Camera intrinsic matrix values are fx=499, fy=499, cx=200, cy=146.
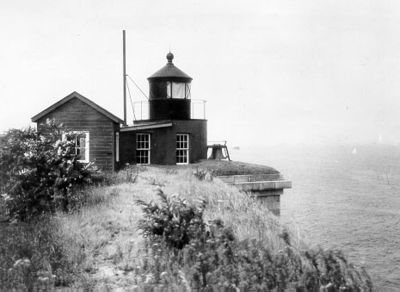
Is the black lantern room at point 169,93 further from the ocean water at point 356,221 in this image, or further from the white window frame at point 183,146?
the ocean water at point 356,221

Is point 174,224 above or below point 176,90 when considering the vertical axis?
below

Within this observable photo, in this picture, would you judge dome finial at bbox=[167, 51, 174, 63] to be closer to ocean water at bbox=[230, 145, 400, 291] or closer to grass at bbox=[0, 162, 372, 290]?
ocean water at bbox=[230, 145, 400, 291]

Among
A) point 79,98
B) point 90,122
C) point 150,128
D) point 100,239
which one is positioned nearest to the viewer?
point 100,239

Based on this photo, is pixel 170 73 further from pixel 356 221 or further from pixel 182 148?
pixel 356 221

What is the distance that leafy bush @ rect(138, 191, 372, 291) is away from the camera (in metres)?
5.96

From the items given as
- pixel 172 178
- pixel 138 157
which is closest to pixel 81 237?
pixel 172 178

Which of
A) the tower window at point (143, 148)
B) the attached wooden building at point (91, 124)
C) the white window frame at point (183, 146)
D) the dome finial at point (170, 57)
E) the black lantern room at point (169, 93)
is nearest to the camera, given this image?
the attached wooden building at point (91, 124)

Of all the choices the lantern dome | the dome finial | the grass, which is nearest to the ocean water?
the grass

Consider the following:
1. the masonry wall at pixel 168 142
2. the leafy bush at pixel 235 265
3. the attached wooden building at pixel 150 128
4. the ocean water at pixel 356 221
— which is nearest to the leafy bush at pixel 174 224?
the leafy bush at pixel 235 265

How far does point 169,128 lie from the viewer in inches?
1102

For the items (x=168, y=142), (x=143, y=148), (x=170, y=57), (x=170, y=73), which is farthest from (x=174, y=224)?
(x=170, y=57)

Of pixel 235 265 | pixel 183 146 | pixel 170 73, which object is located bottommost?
pixel 235 265

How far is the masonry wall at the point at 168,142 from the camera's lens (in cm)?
2680

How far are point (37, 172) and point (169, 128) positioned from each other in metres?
14.3
